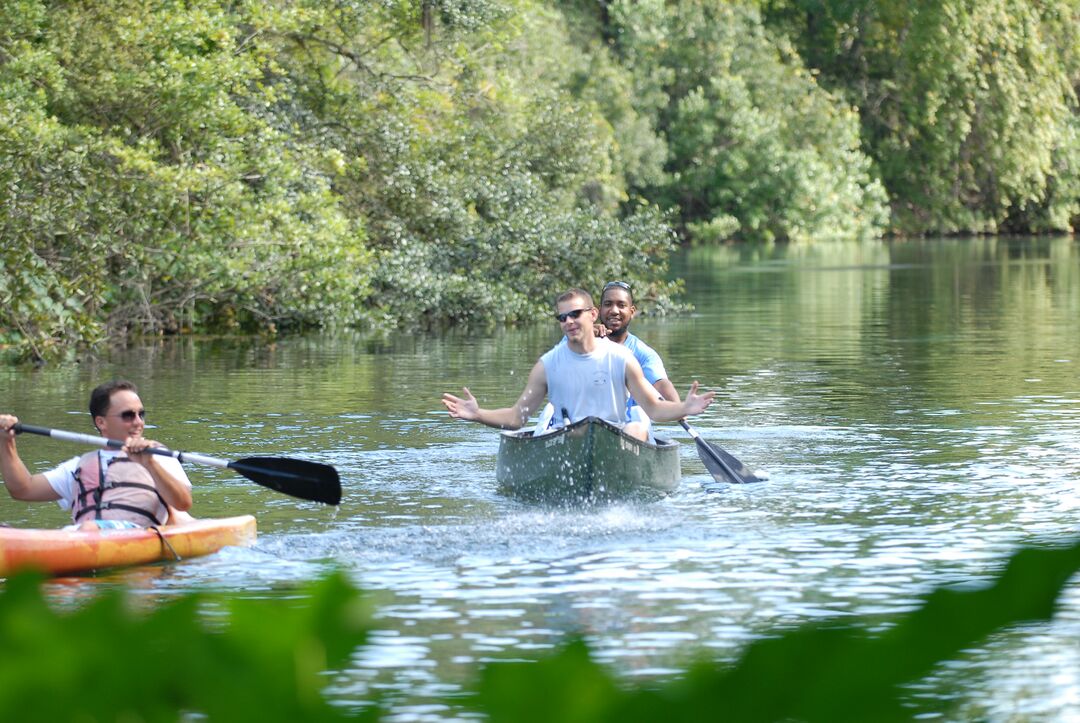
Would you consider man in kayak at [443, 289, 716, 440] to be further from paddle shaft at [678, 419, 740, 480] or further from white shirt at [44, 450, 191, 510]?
white shirt at [44, 450, 191, 510]

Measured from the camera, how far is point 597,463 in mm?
10766

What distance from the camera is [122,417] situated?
28.4 feet

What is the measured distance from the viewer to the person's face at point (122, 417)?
8640 millimetres

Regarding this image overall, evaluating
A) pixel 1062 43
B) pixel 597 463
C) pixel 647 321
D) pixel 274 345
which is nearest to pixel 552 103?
pixel 647 321

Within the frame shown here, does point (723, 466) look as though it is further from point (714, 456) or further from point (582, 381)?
point (582, 381)

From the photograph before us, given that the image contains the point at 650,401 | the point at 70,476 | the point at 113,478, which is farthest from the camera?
the point at 650,401

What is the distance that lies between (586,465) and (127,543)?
3.01 m

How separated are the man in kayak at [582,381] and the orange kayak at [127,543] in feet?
7.08

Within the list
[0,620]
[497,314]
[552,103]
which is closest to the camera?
[0,620]

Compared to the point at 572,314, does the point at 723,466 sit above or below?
below

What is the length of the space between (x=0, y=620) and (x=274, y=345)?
72.2ft

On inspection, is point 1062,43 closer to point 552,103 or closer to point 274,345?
point 552,103

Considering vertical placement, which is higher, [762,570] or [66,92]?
[66,92]

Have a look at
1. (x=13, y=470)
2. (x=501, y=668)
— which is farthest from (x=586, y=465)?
(x=501, y=668)
